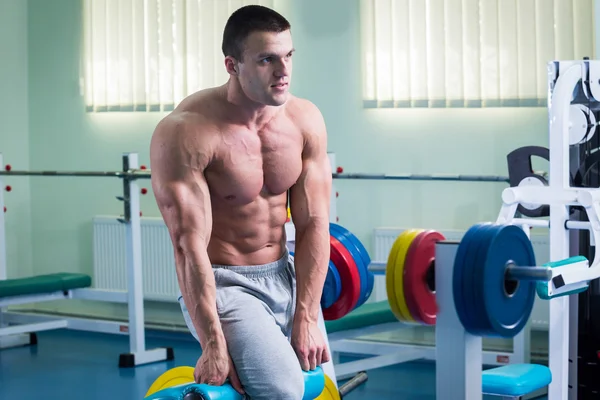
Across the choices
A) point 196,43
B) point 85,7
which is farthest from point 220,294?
point 85,7

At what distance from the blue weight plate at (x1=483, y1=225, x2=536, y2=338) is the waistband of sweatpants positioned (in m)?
0.56

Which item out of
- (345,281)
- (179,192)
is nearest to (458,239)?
(345,281)

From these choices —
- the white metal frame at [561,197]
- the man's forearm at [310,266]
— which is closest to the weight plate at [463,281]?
the man's forearm at [310,266]

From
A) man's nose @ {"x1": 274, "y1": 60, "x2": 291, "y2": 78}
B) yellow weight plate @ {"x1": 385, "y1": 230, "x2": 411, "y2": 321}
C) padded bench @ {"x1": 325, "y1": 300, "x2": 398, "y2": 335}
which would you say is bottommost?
padded bench @ {"x1": 325, "y1": 300, "x2": 398, "y2": 335}

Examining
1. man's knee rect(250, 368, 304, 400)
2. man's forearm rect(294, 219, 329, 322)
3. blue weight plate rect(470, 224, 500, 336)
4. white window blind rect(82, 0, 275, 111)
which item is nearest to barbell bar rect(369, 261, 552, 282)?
blue weight plate rect(470, 224, 500, 336)

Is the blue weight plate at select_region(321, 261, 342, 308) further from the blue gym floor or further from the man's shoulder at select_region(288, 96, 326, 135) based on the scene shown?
the blue gym floor

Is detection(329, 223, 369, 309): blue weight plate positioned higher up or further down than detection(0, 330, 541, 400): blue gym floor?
higher up

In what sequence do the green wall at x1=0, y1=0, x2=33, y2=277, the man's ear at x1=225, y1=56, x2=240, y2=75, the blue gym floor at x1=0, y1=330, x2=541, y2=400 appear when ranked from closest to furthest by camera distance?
the man's ear at x1=225, y1=56, x2=240, y2=75
the blue gym floor at x1=0, y1=330, x2=541, y2=400
the green wall at x1=0, y1=0, x2=33, y2=277

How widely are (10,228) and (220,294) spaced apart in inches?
182

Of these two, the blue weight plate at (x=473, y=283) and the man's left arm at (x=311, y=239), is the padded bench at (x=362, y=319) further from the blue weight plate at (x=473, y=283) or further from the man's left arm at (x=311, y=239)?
the blue weight plate at (x=473, y=283)

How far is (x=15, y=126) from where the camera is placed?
654 centimetres

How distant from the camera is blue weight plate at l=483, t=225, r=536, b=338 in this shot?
2158mm

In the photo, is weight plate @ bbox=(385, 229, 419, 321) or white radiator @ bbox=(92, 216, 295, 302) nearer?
weight plate @ bbox=(385, 229, 419, 321)

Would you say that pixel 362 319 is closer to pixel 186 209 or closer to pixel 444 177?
pixel 444 177
